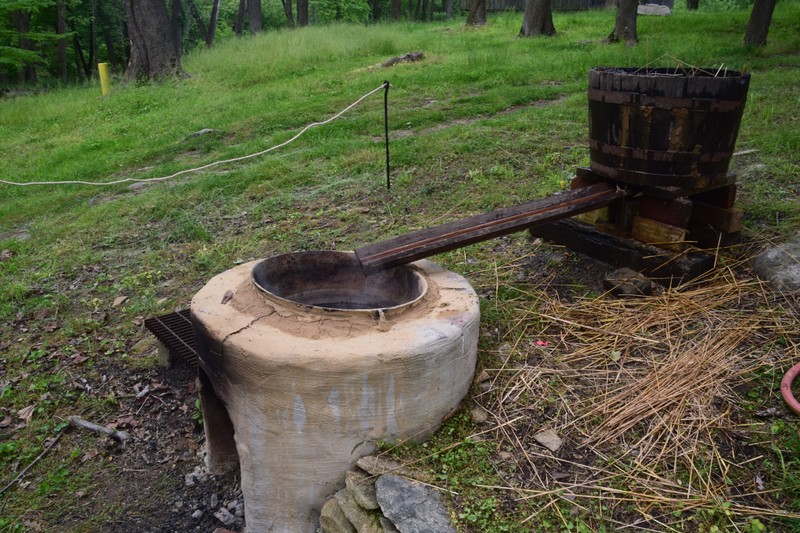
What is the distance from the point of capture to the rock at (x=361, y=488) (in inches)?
109

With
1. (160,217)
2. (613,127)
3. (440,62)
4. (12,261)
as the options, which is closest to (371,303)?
(613,127)

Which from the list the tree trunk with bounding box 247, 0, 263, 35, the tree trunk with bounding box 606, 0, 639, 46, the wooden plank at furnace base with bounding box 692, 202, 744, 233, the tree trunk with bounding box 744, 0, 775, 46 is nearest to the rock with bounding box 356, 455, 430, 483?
the wooden plank at furnace base with bounding box 692, 202, 744, 233

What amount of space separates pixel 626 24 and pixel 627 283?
11.7 m

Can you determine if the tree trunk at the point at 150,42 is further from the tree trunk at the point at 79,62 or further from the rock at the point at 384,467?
the tree trunk at the point at 79,62

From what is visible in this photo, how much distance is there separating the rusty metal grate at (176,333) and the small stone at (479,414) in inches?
78.7

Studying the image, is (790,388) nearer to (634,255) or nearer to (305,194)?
(634,255)

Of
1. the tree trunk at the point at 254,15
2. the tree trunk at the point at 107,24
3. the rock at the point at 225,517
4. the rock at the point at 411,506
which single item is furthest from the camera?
the tree trunk at the point at 107,24

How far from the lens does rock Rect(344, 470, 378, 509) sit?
2764 millimetres

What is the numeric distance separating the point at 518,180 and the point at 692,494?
3.85m

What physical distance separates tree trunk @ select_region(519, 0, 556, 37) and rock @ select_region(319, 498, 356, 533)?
1450 cm

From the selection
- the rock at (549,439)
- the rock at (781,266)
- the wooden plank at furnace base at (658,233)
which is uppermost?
the wooden plank at furnace base at (658,233)

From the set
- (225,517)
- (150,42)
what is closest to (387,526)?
(225,517)

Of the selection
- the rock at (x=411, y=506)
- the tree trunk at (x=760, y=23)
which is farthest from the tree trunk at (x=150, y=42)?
the rock at (x=411, y=506)

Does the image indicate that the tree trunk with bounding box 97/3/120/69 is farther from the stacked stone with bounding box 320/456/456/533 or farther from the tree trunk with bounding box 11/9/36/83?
the stacked stone with bounding box 320/456/456/533
